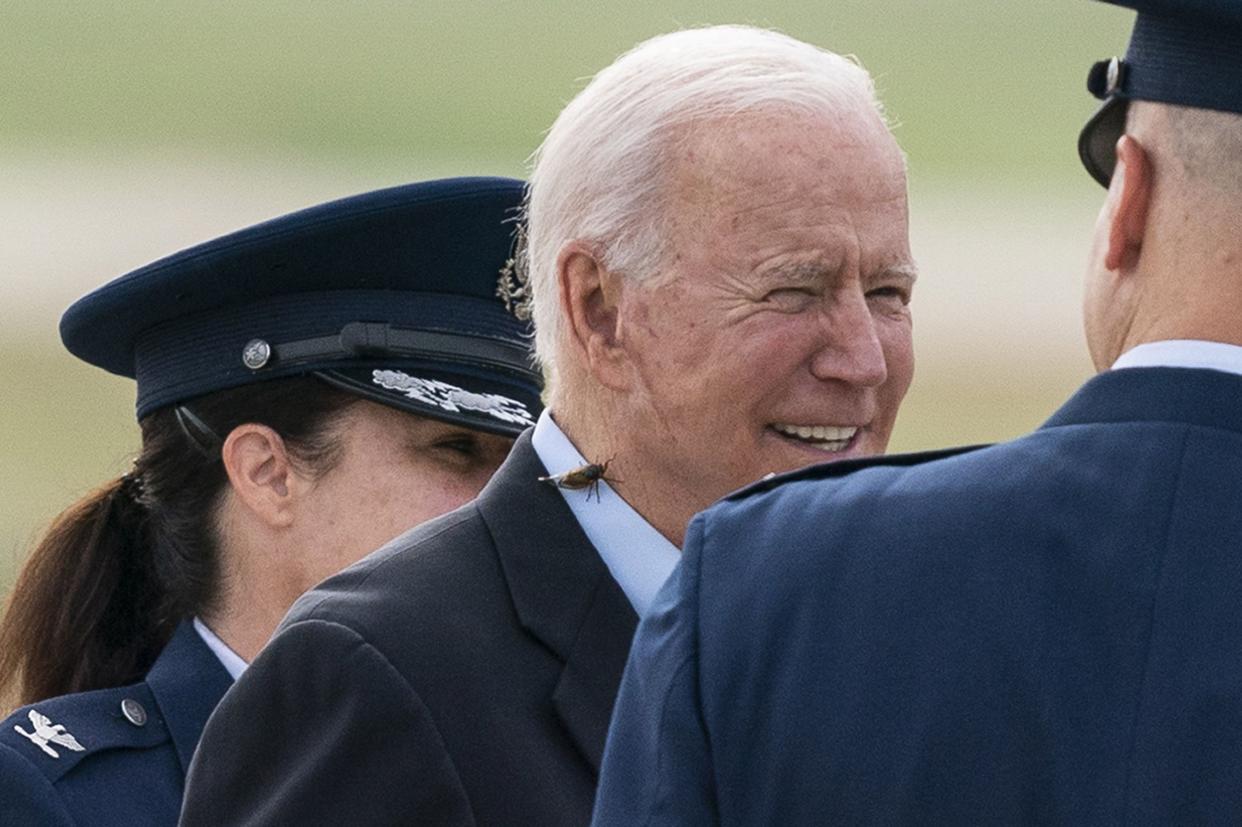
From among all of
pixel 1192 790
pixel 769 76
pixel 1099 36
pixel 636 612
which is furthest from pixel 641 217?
pixel 1099 36

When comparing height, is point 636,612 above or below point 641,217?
below

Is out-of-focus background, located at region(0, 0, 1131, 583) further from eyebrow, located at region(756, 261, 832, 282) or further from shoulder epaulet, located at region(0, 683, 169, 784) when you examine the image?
eyebrow, located at region(756, 261, 832, 282)

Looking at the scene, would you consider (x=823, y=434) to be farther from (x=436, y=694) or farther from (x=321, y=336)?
(x=321, y=336)

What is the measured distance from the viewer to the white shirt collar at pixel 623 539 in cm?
232

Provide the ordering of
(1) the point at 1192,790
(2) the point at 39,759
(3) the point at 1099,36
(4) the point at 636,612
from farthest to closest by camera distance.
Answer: (3) the point at 1099,36 → (2) the point at 39,759 → (4) the point at 636,612 → (1) the point at 1192,790

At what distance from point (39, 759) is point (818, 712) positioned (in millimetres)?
1560

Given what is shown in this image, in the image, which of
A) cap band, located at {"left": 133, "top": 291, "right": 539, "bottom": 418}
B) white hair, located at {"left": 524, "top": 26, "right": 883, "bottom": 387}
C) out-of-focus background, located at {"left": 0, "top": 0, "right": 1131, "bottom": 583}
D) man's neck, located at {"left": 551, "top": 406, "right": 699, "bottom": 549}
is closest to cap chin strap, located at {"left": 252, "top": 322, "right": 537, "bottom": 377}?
cap band, located at {"left": 133, "top": 291, "right": 539, "bottom": 418}

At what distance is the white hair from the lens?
7.89ft

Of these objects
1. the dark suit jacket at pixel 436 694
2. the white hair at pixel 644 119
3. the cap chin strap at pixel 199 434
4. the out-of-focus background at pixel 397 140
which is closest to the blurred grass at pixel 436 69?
the out-of-focus background at pixel 397 140

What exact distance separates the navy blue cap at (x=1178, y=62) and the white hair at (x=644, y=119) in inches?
30.4

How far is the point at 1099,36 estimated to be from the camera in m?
18.3

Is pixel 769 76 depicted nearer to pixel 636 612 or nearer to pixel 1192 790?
pixel 636 612

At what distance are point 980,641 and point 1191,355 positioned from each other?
25cm

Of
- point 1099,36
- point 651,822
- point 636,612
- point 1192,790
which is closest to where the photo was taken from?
point 1192,790
